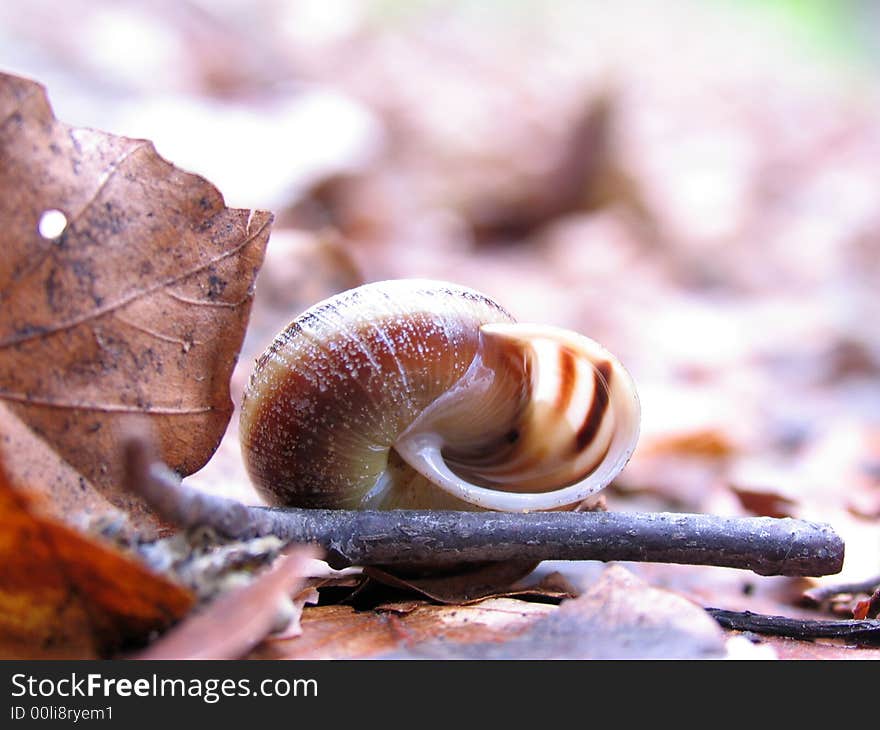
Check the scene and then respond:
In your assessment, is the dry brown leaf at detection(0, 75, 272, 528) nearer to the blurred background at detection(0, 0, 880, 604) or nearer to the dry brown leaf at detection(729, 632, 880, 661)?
the blurred background at detection(0, 0, 880, 604)

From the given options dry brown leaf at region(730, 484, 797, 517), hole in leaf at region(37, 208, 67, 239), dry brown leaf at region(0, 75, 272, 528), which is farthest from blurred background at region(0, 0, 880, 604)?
hole in leaf at region(37, 208, 67, 239)

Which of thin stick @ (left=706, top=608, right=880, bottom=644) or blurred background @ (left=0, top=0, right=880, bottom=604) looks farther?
blurred background @ (left=0, top=0, right=880, bottom=604)

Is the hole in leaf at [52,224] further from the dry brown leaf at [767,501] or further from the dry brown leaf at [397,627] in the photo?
the dry brown leaf at [767,501]

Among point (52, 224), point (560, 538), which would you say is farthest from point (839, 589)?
point (52, 224)
